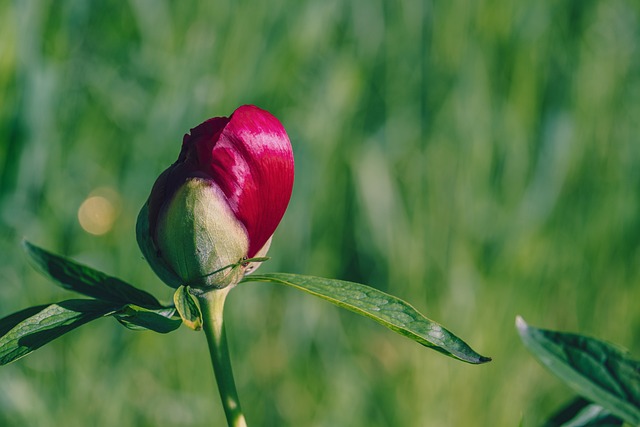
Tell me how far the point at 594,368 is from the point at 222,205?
19cm

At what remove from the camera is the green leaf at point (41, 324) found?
0.38m

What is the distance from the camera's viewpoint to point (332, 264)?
1.93 metres

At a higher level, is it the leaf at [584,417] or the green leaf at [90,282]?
the green leaf at [90,282]

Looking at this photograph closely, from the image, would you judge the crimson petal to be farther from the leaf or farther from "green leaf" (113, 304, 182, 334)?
the leaf

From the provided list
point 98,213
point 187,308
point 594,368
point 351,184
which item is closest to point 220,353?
point 187,308

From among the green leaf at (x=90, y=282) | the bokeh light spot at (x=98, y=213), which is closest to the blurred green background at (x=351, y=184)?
the bokeh light spot at (x=98, y=213)

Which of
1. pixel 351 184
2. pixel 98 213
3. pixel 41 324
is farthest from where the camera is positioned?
pixel 351 184

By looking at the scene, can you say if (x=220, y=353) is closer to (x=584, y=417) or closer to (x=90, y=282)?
(x=90, y=282)

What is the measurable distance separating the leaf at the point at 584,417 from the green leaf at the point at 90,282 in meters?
0.23

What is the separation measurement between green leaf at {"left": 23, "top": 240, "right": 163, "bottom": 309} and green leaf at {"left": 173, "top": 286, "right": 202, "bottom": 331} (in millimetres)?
25

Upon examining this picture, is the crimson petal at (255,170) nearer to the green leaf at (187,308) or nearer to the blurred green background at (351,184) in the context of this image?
the green leaf at (187,308)

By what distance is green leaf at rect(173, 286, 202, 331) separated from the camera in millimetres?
401

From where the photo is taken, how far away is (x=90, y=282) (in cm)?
44

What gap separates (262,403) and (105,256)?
0.40 m
